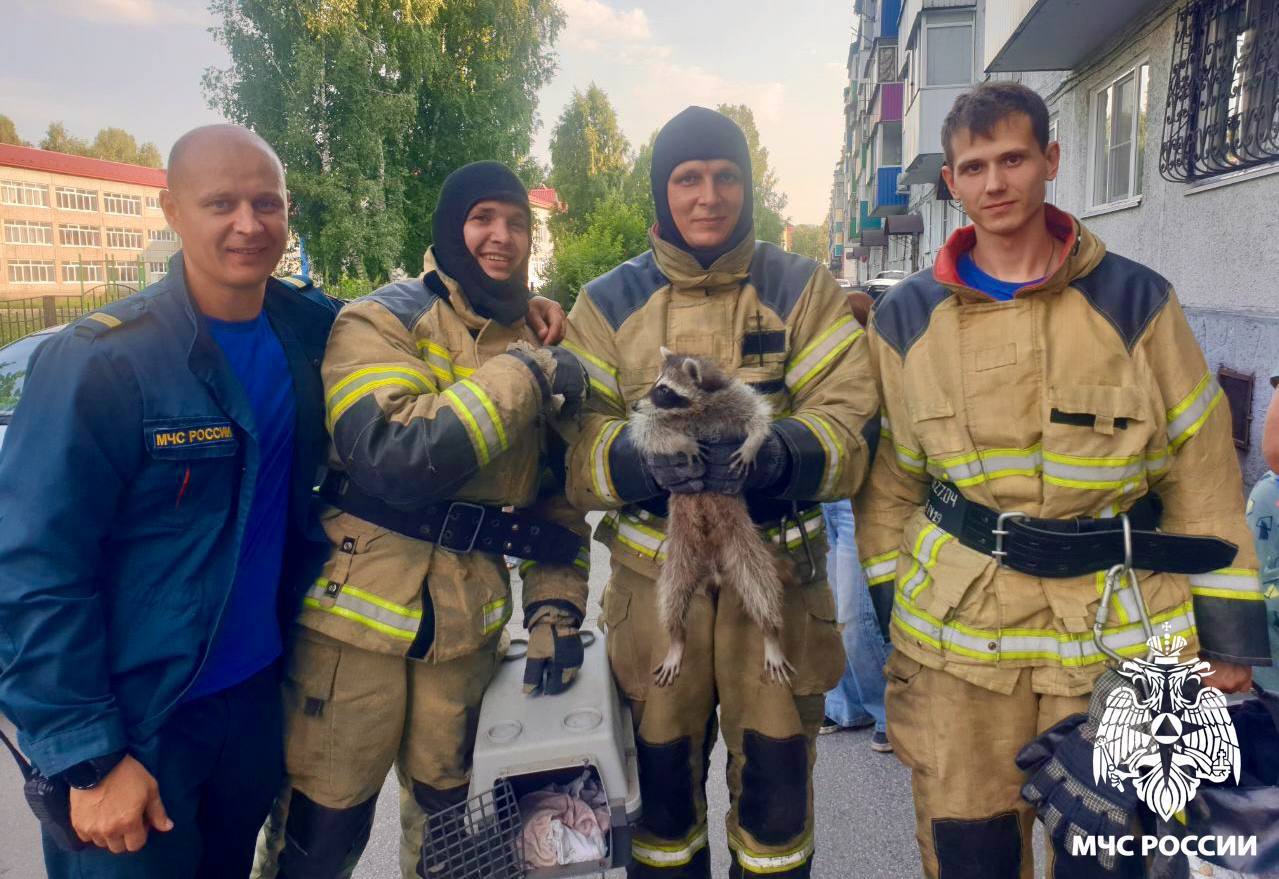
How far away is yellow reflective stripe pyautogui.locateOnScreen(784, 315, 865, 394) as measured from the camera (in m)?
2.87

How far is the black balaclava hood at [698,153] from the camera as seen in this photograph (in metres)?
2.86

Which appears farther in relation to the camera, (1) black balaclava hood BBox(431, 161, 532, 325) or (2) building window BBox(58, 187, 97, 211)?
(2) building window BBox(58, 187, 97, 211)

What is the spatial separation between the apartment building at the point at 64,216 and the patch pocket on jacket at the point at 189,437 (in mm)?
49965

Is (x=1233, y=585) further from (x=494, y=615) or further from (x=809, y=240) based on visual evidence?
(x=809, y=240)

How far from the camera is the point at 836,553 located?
4859 millimetres

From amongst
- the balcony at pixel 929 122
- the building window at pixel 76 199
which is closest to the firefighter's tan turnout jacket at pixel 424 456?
the balcony at pixel 929 122

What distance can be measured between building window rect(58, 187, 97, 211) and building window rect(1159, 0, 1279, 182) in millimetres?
61719

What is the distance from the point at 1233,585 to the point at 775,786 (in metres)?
1.60

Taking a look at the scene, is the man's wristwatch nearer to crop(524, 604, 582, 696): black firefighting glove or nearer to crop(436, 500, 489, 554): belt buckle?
crop(436, 500, 489, 554): belt buckle

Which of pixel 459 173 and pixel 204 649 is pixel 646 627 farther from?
pixel 459 173

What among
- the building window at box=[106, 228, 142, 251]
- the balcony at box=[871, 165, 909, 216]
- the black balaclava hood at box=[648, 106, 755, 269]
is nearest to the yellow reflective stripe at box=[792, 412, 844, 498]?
the black balaclava hood at box=[648, 106, 755, 269]

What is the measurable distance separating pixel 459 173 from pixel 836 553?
3206 mm

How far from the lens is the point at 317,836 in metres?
2.69

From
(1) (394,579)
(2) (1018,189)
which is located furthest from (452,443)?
(2) (1018,189)
